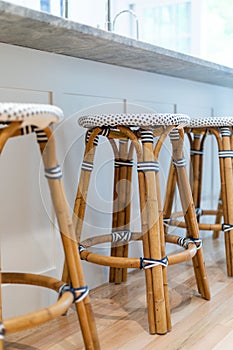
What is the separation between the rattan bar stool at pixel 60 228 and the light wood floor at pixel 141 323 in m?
0.23

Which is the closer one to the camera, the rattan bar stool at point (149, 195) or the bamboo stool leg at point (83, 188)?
the rattan bar stool at point (149, 195)

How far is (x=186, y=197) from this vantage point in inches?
64.0

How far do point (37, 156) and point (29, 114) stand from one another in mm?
653

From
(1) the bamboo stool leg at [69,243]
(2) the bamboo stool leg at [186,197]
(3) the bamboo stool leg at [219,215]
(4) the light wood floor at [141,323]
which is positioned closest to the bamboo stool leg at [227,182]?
(4) the light wood floor at [141,323]

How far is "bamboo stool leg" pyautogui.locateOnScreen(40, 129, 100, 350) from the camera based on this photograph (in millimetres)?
1105

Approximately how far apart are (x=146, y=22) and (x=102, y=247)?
256cm

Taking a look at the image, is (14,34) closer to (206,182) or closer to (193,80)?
(193,80)

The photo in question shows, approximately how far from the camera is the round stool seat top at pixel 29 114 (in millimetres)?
926

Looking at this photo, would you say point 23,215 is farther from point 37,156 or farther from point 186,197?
point 186,197

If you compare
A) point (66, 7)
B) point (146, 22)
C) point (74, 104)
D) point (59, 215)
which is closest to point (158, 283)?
point (59, 215)

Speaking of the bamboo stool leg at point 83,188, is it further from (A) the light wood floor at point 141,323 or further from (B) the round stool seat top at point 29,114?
(B) the round stool seat top at point 29,114

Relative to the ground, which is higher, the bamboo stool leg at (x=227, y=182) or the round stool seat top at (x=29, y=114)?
the round stool seat top at (x=29, y=114)

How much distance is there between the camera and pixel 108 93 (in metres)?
1.90

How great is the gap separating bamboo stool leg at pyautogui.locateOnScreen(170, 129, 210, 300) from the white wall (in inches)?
6.6
